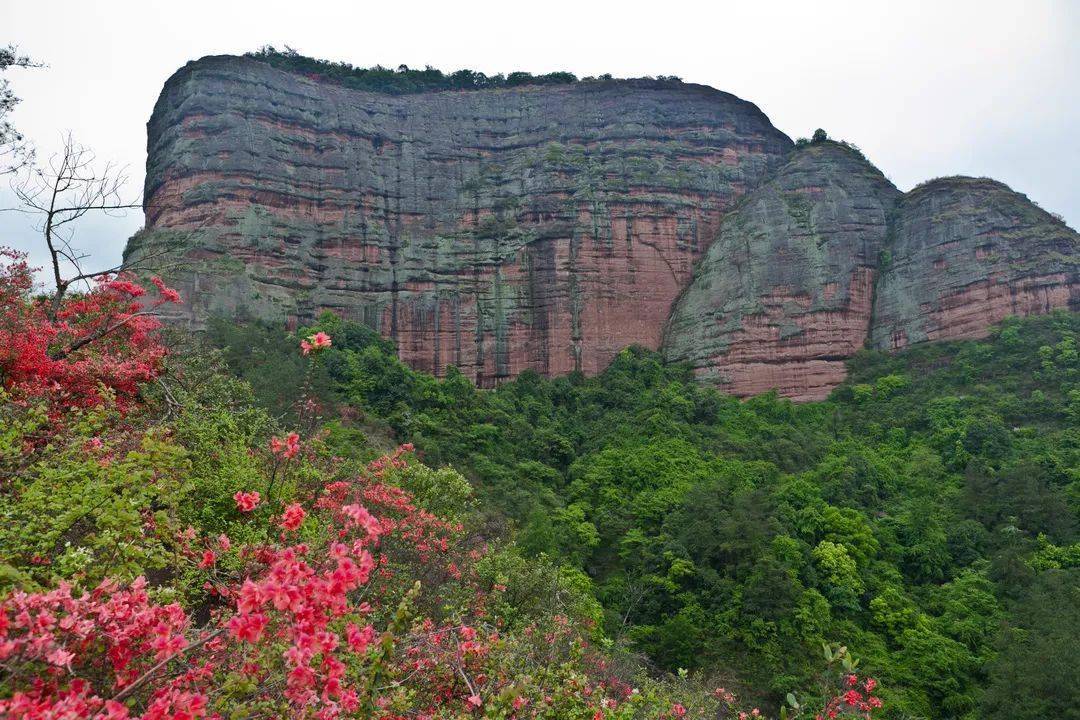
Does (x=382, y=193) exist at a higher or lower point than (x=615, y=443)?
higher

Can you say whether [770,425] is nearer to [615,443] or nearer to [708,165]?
[615,443]

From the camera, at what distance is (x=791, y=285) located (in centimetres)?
3925

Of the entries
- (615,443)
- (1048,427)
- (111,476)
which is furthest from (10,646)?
(1048,427)

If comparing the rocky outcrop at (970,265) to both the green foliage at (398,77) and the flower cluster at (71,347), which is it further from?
the flower cluster at (71,347)

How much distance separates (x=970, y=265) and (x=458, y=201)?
27.9 metres

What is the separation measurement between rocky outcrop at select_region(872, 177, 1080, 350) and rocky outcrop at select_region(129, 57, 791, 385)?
10293 millimetres

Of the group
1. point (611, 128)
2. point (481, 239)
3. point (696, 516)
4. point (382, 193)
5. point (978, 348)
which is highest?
point (611, 128)

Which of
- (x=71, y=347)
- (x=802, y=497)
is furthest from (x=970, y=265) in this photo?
(x=71, y=347)

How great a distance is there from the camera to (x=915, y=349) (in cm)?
3659

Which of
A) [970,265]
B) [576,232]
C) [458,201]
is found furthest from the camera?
[458,201]

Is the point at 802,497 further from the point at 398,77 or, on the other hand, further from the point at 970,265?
the point at 398,77

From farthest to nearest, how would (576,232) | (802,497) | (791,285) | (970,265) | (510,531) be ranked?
(576,232), (791,285), (970,265), (802,497), (510,531)

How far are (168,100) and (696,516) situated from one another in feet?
127

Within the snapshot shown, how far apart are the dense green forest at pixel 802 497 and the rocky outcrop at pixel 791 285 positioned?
1.90 meters
